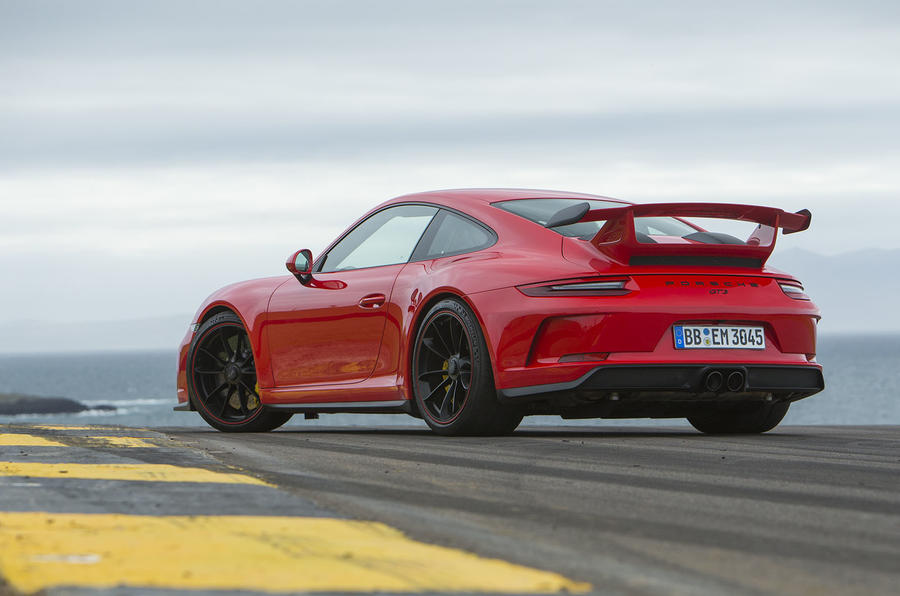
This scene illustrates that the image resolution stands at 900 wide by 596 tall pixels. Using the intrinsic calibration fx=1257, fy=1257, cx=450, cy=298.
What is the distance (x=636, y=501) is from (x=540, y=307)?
2.45 m

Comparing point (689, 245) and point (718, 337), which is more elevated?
point (689, 245)

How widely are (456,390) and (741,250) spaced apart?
5.71 feet

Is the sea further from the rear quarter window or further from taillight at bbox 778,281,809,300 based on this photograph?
taillight at bbox 778,281,809,300

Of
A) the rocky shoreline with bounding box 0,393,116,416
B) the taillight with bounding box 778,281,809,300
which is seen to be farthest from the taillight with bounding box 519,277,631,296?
the rocky shoreline with bounding box 0,393,116,416

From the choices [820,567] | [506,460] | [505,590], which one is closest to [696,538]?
[820,567]

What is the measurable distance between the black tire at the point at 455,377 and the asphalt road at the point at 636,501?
0.16 metres

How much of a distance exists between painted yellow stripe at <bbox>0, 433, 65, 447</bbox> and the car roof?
106 inches

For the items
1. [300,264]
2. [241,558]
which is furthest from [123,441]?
[241,558]

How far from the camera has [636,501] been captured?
4.14m

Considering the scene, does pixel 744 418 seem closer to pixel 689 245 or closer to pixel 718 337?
pixel 718 337

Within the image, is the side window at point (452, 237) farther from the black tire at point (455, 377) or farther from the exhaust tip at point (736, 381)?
the exhaust tip at point (736, 381)

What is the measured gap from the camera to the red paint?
21.2ft

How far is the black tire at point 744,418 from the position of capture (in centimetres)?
770

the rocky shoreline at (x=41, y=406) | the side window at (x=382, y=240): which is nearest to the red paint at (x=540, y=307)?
the side window at (x=382, y=240)
